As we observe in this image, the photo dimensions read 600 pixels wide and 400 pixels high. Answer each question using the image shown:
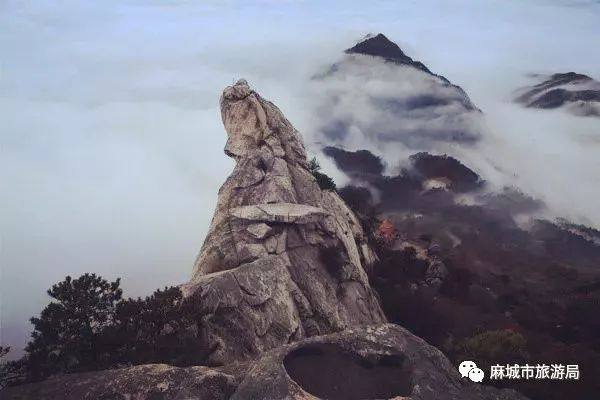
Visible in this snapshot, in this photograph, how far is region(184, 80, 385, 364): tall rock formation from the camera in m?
29.6

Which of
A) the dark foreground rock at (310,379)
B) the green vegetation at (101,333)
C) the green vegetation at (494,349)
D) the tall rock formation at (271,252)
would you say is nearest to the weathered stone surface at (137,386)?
the dark foreground rock at (310,379)

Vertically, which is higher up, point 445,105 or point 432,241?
point 445,105

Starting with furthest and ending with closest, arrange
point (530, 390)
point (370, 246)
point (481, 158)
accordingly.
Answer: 1. point (481, 158)
2. point (370, 246)
3. point (530, 390)

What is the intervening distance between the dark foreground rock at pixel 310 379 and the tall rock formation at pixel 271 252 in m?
9.85

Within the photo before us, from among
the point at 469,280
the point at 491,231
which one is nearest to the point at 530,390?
the point at 469,280

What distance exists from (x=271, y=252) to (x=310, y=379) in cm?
1947

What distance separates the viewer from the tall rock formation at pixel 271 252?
29.6 m

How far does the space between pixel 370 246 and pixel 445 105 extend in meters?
139

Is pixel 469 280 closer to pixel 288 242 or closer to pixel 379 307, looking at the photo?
pixel 379 307

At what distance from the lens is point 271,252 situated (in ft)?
120

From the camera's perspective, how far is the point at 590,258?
9900 centimetres

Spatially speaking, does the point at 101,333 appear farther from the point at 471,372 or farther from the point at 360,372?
the point at 471,372

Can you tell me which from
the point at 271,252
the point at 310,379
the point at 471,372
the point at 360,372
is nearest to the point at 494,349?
the point at 471,372

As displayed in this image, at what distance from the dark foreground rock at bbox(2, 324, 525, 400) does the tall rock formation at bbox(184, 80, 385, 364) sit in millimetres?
9854
